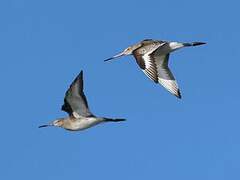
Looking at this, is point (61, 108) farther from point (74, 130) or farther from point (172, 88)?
point (172, 88)

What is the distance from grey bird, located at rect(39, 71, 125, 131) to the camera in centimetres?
3762

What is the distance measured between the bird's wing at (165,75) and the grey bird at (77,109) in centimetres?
314

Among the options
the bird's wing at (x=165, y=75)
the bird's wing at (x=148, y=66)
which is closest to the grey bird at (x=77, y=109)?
the bird's wing at (x=148, y=66)

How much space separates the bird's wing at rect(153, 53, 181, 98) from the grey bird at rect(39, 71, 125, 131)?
3136 millimetres

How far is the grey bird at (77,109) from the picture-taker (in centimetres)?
3762

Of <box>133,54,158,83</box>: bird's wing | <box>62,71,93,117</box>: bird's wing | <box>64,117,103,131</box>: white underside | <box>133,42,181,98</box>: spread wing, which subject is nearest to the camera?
<box>64,117,103,131</box>: white underside

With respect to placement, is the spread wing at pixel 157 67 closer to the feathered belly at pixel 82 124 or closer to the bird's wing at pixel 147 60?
the bird's wing at pixel 147 60

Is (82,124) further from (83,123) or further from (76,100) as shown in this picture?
(76,100)

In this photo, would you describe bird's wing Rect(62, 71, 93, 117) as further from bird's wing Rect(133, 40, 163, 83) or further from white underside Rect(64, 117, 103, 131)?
bird's wing Rect(133, 40, 163, 83)

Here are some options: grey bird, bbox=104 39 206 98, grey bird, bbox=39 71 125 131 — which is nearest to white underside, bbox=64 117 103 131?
grey bird, bbox=39 71 125 131

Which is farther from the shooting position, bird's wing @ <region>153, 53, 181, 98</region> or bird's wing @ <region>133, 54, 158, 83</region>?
bird's wing @ <region>153, 53, 181, 98</region>

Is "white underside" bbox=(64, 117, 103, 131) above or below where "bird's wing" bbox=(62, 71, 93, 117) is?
below

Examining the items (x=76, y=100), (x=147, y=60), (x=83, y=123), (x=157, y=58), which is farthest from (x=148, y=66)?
(x=83, y=123)

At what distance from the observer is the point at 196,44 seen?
138 feet
